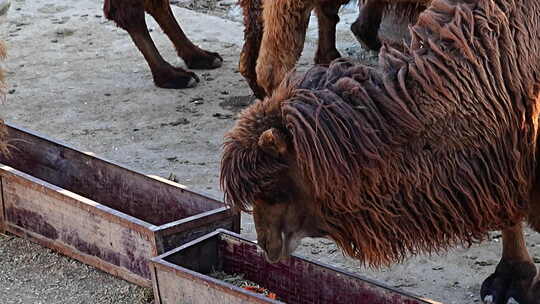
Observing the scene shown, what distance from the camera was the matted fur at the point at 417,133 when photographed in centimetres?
310

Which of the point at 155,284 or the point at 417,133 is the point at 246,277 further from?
the point at 417,133

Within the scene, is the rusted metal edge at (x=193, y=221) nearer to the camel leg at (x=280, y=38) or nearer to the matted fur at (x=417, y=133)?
the matted fur at (x=417, y=133)

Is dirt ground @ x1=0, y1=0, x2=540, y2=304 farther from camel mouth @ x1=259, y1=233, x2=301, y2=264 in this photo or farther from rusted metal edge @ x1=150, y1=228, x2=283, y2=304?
camel mouth @ x1=259, y1=233, x2=301, y2=264

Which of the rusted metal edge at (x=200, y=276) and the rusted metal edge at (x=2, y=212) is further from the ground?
the rusted metal edge at (x=200, y=276)

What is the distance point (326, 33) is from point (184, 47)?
1109 mm

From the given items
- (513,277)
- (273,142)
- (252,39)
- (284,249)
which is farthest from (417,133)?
(252,39)

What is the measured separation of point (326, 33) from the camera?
6.39 m

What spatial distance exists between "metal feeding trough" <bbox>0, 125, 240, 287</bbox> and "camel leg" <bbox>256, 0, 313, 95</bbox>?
38.6 inches

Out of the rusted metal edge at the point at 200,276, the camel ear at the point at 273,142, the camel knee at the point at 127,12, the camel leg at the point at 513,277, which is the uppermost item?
the camel ear at the point at 273,142

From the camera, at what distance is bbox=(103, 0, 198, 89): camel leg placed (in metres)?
6.58

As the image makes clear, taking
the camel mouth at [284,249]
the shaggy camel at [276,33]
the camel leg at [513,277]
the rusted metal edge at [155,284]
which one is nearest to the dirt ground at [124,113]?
the camel leg at [513,277]

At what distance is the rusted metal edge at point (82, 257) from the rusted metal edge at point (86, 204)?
23 centimetres

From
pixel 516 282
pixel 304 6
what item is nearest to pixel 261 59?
pixel 304 6

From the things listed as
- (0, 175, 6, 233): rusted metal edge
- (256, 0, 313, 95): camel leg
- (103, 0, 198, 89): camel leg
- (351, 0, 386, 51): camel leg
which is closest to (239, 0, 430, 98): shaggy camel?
(256, 0, 313, 95): camel leg
